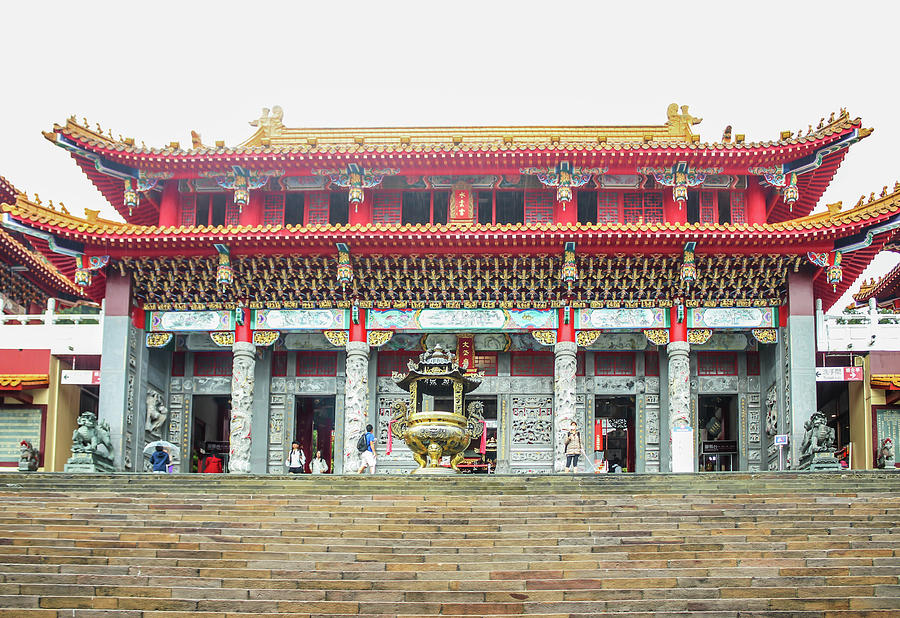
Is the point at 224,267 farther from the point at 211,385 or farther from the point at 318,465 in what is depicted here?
the point at 318,465

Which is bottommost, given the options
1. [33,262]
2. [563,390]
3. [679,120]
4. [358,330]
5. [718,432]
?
[718,432]

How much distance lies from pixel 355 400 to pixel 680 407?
6881 millimetres

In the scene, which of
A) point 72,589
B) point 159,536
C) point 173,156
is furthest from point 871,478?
point 173,156

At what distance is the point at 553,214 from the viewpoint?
2731 centimetres

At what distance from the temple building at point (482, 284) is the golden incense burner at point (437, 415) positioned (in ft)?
8.41

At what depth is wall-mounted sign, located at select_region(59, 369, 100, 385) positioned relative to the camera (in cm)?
2636

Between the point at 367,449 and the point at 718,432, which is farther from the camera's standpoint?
the point at 718,432

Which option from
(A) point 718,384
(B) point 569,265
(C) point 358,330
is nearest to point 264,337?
(C) point 358,330

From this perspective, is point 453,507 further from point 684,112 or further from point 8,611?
→ point 684,112

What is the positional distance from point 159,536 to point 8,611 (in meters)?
2.56

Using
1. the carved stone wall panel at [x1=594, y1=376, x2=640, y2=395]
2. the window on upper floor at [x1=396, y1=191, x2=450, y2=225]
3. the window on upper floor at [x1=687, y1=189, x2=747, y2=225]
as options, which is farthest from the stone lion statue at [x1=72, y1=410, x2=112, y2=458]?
the window on upper floor at [x1=687, y1=189, x2=747, y2=225]

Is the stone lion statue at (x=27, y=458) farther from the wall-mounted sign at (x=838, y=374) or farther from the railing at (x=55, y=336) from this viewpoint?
the wall-mounted sign at (x=838, y=374)

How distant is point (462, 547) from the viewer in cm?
1582

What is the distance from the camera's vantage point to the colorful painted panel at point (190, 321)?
26750mm
